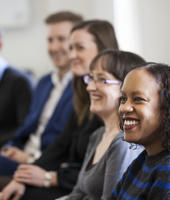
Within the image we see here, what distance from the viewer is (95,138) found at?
1791mm

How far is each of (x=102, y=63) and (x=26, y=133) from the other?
1210 millimetres

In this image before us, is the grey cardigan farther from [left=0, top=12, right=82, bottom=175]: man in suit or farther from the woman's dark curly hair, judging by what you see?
[left=0, top=12, right=82, bottom=175]: man in suit

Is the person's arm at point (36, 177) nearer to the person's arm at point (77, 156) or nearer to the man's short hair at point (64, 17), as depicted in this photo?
the person's arm at point (77, 156)

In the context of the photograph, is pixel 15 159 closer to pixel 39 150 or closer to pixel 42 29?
pixel 39 150

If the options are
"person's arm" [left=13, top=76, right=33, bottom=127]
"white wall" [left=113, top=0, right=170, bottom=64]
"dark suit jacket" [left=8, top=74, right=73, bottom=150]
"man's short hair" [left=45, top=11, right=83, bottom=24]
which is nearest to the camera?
"white wall" [left=113, top=0, right=170, bottom=64]

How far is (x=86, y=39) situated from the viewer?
2.22 meters

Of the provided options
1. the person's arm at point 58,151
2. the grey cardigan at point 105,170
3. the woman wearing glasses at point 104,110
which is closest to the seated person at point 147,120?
the grey cardigan at point 105,170

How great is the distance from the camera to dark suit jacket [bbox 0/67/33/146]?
10.1ft

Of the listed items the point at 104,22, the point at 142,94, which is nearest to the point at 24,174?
the point at 104,22

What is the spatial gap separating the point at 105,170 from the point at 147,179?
1.41 ft

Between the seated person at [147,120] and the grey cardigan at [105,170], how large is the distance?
175mm

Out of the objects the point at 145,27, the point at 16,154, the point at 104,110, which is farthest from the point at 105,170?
the point at 145,27

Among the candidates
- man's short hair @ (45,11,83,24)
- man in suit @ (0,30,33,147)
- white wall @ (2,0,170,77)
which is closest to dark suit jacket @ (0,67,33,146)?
man in suit @ (0,30,33,147)

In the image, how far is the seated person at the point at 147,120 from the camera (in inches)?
44.8
